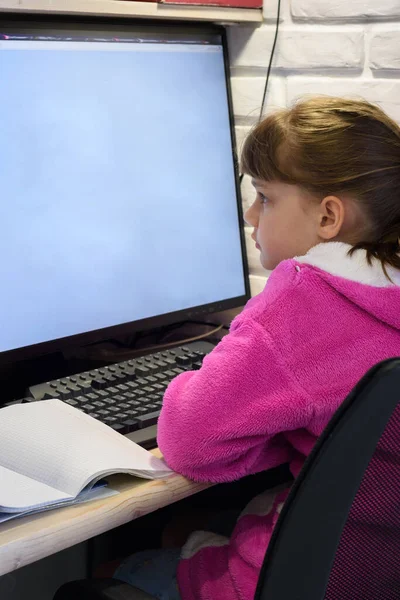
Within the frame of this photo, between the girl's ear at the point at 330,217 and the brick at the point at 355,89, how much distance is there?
1.18ft

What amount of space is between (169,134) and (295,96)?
23 cm

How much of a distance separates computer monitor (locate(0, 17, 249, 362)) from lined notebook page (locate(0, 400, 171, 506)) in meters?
0.20

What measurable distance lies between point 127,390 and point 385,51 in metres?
0.65

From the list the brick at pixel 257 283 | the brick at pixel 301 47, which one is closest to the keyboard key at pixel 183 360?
the brick at pixel 257 283

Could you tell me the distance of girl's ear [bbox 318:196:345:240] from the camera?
1121 mm

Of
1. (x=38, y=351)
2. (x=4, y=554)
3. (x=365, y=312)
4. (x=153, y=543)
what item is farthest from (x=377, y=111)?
(x=153, y=543)

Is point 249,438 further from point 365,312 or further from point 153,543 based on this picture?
point 153,543

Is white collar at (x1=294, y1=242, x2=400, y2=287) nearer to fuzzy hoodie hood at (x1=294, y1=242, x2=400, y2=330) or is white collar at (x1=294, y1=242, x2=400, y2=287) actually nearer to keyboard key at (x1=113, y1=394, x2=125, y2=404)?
fuzzy hoodie hood at (x1=294, y1=242, x2=400, y2=330)

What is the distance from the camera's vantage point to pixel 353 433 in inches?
26.6

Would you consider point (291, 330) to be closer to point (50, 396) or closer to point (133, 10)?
point (50, 396)

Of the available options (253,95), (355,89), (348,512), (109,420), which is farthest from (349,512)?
(253,95)

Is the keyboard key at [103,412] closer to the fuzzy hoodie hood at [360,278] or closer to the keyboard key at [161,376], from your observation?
the keyboard key at [161,376]

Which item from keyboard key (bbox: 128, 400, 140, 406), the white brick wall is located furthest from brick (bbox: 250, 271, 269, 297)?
keyboard key (bbox: 128, 400, 140, 406)

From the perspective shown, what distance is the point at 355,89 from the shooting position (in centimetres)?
147
